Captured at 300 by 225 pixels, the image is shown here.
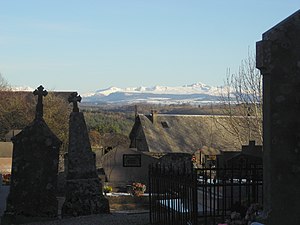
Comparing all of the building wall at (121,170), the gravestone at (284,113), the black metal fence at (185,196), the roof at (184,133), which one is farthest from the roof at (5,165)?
the gravestone at (284,113)

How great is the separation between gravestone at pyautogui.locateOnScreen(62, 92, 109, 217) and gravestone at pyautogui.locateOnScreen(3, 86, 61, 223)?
0.43m

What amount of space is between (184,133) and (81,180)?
36257 mm

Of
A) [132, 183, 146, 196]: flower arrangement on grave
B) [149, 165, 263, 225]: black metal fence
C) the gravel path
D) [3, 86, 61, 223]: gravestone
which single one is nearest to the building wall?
[132, 183, 146, 196]: flower arrangement on grave

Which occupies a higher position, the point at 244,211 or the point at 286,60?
the point at 286,60

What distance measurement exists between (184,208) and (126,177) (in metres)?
19.1

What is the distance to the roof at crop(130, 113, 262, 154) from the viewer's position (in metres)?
47.5

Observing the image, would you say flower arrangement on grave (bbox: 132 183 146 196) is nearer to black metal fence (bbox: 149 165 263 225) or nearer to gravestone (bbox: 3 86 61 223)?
gravestone (bbox: 3 86 61 223)

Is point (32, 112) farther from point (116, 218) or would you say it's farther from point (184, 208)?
point (184, 208)

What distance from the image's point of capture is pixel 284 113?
7191mm

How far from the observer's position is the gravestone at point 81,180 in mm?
14336

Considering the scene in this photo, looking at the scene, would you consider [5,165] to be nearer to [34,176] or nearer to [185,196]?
[34,176]

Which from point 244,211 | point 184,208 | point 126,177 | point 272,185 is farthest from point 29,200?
point 126,177

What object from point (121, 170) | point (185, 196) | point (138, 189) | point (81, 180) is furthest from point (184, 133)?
point (185, 196)

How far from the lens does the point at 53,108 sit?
43.0 metres
